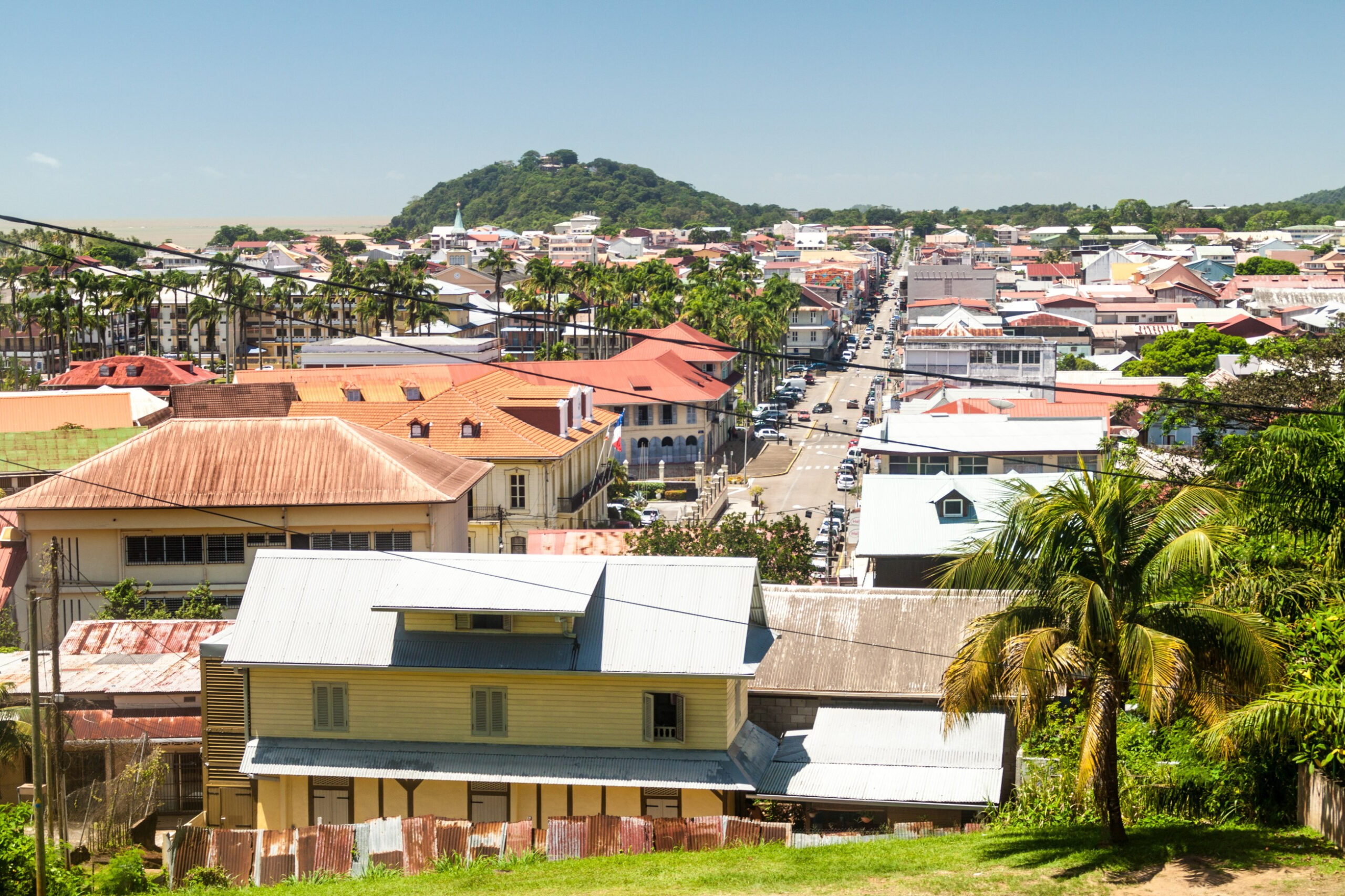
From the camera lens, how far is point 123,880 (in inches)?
945

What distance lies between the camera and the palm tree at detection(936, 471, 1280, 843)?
17406mm

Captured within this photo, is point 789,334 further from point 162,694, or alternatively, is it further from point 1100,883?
point 1100,883

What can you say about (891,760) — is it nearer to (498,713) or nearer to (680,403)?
(498,713)

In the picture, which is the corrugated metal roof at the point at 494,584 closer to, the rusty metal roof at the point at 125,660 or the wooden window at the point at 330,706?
the wooden window at the point at 330,706

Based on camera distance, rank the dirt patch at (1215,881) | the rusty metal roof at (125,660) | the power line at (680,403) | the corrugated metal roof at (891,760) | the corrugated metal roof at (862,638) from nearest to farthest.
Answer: the dirt patch at (1215,881) → the power line at (680,403) → the corrugated metal roof at (891,760) → the corrugated metal roof at (862,638) → the rusty metal roof at (125,660)

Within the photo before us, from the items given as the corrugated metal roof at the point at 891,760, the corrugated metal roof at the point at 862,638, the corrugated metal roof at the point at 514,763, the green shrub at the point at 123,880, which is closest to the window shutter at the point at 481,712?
the corrugated metal roof at the point at 514,763

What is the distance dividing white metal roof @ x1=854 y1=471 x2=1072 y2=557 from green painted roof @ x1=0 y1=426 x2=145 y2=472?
93.9 ft

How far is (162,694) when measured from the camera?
31781mm

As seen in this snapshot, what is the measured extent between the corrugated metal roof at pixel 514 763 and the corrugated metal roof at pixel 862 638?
2.98m

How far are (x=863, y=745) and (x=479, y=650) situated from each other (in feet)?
25.4

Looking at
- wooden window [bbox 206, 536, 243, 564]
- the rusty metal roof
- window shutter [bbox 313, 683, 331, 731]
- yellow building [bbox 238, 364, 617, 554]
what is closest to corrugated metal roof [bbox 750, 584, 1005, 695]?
window shutter [bbox 313, 683, 331, 731]

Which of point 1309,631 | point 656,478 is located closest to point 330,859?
point 1309,631

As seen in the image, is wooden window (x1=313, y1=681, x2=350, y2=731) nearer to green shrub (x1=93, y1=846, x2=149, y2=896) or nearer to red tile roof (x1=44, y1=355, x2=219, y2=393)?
green shrub (x1=93, y1=846, x2=149, y2=896)

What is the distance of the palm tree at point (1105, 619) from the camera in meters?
17.4
